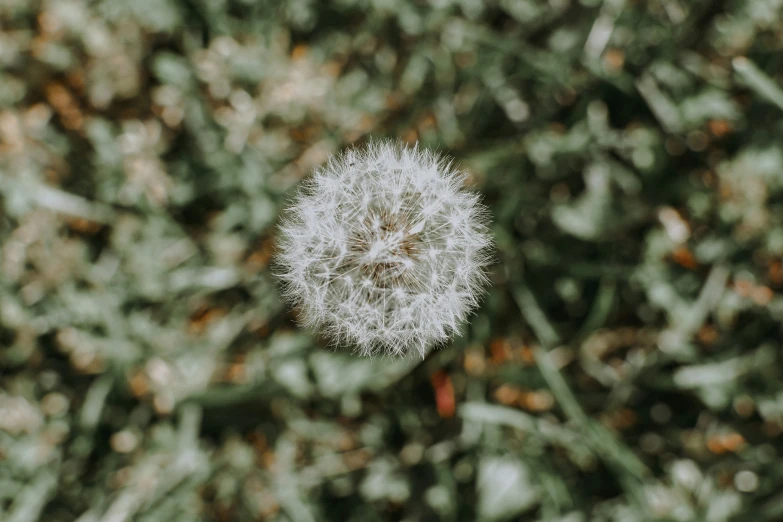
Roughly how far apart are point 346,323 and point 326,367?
0.73m

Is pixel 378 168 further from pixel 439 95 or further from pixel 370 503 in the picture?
pixel 370 503

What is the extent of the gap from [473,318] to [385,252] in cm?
85

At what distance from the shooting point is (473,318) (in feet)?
7.16

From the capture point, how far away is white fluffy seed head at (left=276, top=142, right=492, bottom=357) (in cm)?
143

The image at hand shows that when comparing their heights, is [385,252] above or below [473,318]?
above

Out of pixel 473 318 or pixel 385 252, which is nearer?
pixel 385 252

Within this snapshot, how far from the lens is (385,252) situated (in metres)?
1.43

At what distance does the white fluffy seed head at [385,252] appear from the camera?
56.4 inches

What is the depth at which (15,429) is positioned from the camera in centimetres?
212

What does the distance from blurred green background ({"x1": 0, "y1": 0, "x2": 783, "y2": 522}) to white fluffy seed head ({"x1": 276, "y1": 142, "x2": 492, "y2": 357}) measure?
68cm

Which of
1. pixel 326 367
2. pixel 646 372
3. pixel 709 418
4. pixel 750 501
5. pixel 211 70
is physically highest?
pixel 211 70

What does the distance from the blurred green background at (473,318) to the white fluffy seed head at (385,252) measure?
68 centimetres

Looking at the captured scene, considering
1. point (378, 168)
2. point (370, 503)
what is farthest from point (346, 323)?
point (370, 503)

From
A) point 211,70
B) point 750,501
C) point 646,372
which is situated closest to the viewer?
point 750,501
